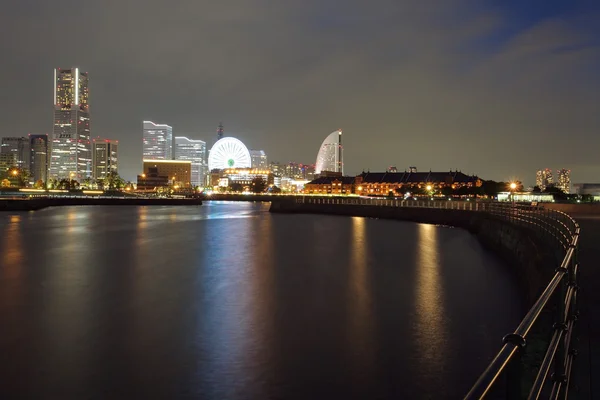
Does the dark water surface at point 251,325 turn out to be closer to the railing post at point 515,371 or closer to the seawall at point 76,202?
the railing post at point 515,371

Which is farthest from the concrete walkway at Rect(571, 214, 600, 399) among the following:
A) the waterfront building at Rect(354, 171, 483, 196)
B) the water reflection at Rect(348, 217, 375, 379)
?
the waterfront building at Rect(354, 171, 483, 196)

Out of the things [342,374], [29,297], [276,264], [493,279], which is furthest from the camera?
[276,264]

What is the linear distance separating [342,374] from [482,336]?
5.23 m

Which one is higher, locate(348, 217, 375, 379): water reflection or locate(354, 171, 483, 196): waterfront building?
locate(354, 171, 483, 196): waterfront building

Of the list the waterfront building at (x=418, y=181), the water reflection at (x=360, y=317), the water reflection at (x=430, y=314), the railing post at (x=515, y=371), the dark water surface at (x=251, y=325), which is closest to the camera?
the railing post at (x=515, y=371)

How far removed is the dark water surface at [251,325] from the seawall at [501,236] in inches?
41.2

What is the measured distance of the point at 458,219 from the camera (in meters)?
58.9

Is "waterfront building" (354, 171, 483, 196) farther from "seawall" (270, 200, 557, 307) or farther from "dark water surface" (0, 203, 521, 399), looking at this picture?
"dark water surface" (0, 203, 521, 399)

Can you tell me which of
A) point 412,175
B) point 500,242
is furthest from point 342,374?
point 412,175

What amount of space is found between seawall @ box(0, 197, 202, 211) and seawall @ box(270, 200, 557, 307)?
62297 millimetres

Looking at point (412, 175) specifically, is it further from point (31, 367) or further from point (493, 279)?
point (31, 367)

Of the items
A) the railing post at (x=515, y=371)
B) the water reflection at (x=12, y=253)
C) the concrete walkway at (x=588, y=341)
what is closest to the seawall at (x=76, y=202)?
the water reflection at (x=12, y=253)

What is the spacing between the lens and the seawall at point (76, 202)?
103625mm

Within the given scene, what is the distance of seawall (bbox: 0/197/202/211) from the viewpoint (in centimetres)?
10362
